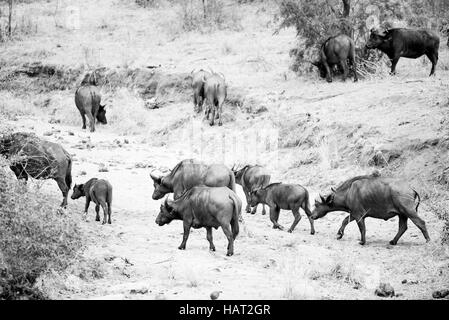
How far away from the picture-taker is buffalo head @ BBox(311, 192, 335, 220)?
1189cm

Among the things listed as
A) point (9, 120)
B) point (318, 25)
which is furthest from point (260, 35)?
point (9, 120)

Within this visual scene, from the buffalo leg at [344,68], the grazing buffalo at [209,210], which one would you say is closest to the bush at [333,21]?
the buffalo leg at [344,68]

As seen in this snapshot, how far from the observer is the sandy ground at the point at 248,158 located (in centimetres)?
871

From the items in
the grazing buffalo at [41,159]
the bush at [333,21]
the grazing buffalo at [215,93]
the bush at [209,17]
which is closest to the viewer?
the grazing buffalo at [41,159]

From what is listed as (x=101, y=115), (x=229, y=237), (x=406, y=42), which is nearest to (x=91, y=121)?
(x=101, y=115)

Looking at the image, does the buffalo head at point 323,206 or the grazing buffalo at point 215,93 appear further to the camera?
the grazing buffalo at point 215,93

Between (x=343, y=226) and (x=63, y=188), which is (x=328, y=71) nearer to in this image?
(x=343, y=226)

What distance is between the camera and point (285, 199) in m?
12.1

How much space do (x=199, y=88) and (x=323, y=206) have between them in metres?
9.07

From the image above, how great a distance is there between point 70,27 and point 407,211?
22.9 meters

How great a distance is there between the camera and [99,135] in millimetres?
20531

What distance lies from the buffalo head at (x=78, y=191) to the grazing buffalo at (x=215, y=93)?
22.7 feet

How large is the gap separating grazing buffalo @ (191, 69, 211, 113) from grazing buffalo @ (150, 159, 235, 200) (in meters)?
7.28

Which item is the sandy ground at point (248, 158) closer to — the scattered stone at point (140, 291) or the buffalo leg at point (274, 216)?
the scattered stone at point (140, 291)
